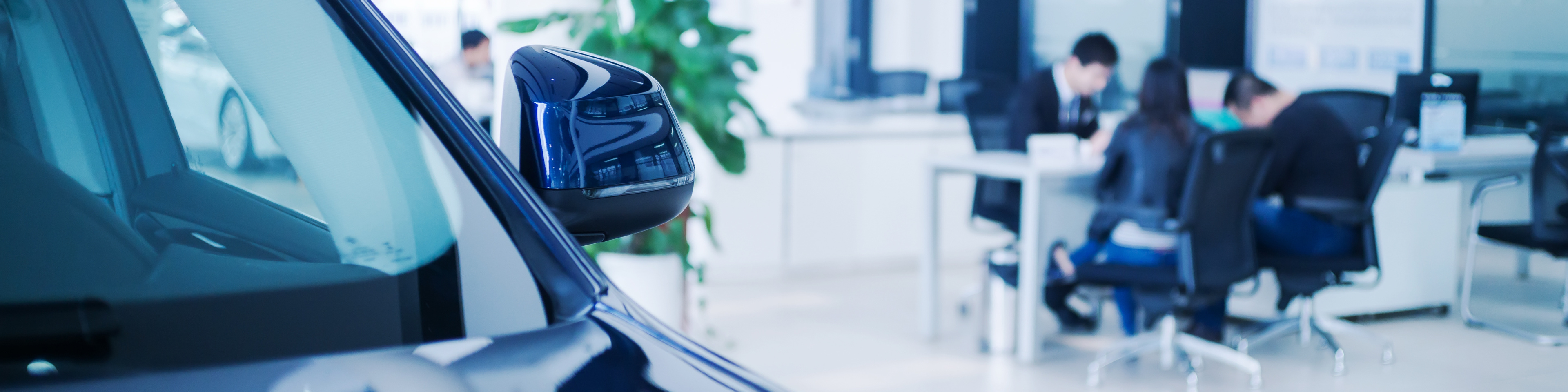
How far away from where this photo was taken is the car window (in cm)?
94

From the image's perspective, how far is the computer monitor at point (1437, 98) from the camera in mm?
5293

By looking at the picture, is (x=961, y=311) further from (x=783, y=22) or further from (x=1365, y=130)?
(x=783, y=22)

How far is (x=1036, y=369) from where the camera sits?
4.10 metres

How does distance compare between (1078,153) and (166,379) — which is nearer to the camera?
(166,379)

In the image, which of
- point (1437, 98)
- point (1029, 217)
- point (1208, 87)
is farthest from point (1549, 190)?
point (1208, 87)

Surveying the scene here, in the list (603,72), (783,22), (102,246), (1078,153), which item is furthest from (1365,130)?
(102,246)

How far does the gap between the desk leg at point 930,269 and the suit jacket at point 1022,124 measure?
14.4 inches

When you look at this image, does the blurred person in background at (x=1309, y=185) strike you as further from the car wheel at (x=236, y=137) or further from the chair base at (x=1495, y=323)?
the car wheel at (x=236, y=137)

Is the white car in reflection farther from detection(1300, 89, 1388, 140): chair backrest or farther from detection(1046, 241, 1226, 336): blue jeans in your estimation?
detection(1300, 89, 1388, 140): chair backrest

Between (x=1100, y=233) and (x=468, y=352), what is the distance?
11.7ft

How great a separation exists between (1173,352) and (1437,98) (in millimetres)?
2267

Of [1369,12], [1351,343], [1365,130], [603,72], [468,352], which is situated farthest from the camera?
[1369,12]

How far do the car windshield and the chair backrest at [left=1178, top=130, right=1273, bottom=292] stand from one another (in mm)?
3058

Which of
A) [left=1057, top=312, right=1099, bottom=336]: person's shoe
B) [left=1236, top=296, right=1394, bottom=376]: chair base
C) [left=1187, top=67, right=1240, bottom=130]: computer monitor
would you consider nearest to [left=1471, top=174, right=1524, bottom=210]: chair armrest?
[left=1236, top=296, right=1394, bottom=376]: chair base
